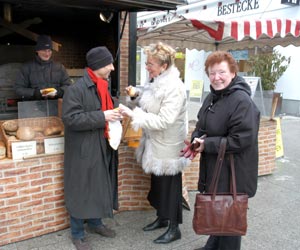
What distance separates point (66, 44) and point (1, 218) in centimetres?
539

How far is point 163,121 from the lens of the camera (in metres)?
2.73

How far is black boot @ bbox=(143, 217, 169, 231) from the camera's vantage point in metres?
3.38

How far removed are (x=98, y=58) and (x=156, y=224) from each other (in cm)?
187

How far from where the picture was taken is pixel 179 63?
14.3 meters

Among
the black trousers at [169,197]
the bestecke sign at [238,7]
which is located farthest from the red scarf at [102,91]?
the bestecke sign at [238,7]

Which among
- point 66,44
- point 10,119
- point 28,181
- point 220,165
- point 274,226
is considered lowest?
point 274,226

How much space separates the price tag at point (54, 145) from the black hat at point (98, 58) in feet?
2.99

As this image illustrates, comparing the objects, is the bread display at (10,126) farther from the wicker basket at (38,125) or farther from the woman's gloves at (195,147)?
the woman's gloves at (195,147)

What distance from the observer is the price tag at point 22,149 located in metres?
2.98

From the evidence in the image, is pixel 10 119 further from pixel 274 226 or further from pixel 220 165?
pixel 274 226

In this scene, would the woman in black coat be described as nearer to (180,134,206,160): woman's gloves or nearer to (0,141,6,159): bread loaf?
(180,134,206,160): woman's gloves

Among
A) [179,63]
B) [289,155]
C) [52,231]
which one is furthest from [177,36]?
[179,63]

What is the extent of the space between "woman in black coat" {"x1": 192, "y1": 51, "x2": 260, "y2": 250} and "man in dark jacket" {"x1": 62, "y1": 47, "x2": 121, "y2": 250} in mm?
866

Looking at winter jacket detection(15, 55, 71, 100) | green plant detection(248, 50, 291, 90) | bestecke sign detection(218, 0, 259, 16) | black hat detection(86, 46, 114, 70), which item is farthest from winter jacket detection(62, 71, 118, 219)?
bestecke sign detection(218, 0, 259, 16)
